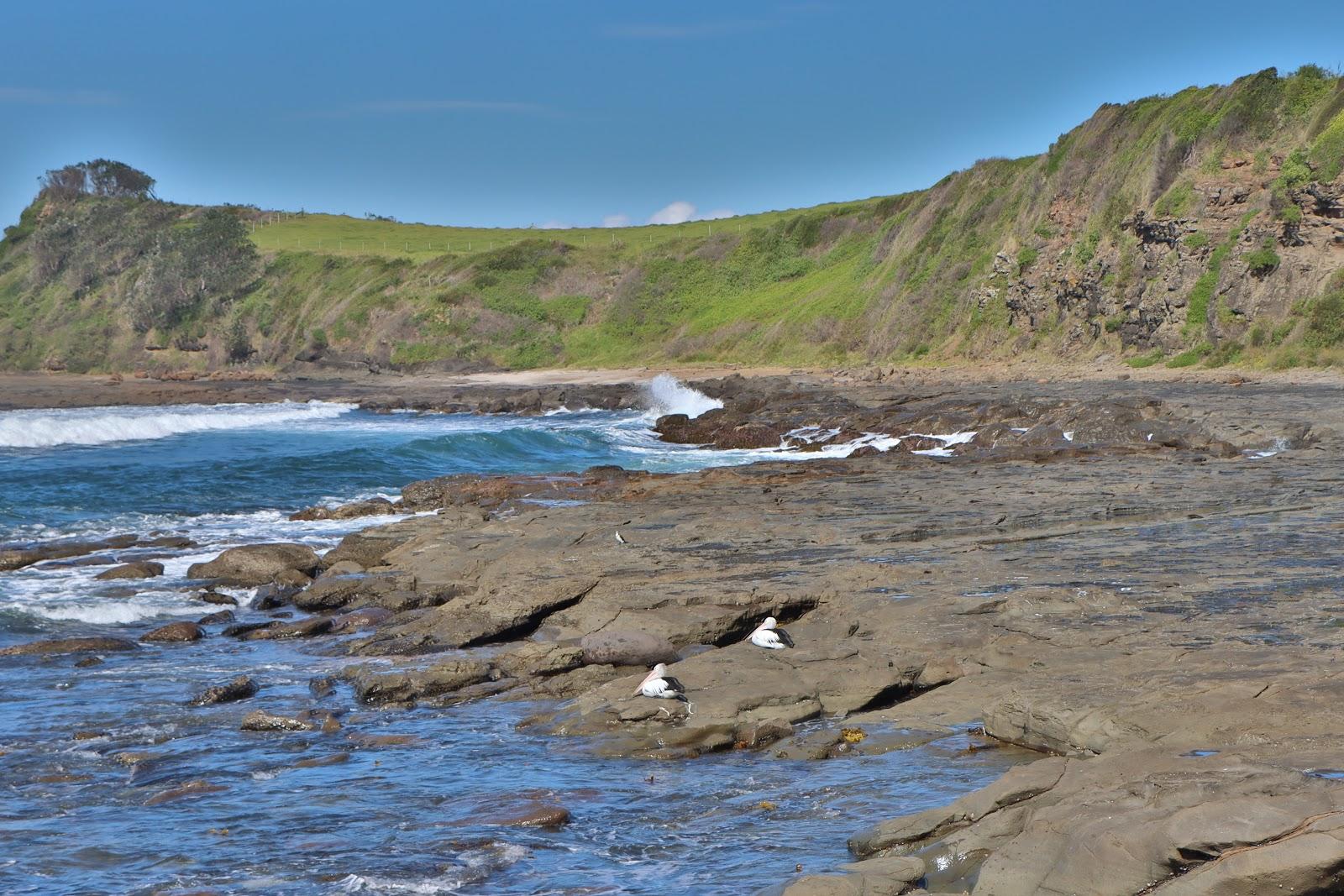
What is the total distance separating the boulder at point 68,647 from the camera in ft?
45.4

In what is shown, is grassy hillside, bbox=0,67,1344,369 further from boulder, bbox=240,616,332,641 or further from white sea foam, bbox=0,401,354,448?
boulder, bbox=240,616,332,641

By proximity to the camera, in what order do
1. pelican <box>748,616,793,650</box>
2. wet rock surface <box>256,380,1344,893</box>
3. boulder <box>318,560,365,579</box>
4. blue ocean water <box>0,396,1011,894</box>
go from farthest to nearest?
boulder <box>318,560,365,579</box> < pelican <box>748,616,793,650</box> < blue ocean water <box>0,396,1011,894</box> < wet rock surface <box>256,380,1344,893</box>

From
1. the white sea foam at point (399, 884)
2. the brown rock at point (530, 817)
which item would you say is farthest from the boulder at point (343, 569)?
the white sea foam at point (399, 884)

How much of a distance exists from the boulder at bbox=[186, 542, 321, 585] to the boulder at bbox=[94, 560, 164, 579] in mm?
431

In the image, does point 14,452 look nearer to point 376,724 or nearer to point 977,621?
point 376,724

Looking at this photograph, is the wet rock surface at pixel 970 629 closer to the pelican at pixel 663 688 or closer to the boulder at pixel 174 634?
the pelican at pixel 663 688

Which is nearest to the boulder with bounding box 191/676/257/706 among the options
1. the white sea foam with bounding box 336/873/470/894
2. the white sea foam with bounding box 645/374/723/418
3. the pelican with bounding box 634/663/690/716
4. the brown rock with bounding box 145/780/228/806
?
the brown rock with bounding box 145/780/228/806

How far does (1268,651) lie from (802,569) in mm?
5634

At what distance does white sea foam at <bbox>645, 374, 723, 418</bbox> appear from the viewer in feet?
150

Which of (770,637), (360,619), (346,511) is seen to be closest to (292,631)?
(360,619)

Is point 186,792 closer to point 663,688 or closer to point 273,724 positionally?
point 273,724

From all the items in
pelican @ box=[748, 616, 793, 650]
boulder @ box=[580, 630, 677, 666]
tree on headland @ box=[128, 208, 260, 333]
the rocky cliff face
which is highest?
tree on headland @ box=[128, 208, 260, 333]

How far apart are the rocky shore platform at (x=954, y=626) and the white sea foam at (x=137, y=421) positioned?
75.5 feet

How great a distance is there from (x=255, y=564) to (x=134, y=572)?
1.63m
